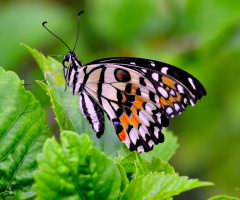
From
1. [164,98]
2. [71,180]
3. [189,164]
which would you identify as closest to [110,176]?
[71,180]

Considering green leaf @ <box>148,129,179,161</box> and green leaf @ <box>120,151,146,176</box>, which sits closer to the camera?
green leaf @ <box>120,151,146,176</box>

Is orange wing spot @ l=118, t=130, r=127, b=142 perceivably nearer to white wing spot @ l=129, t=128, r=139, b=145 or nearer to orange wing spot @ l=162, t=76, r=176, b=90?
white wing spot @ l=129, t=128, r=139, b=145

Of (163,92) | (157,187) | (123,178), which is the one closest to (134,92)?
(163,92)

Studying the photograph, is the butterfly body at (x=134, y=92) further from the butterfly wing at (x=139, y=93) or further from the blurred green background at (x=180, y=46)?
the blurred green background at (x=180, y=46)

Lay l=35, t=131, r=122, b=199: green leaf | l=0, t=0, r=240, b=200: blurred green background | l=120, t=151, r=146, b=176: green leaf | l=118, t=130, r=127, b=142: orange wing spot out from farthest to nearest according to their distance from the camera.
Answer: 1. l=0, t=0, r=240, b=200: blurred green background
2. l=118, t=130, r=127, b=142: orange wing spot
3. l=120, t=151, r=146, b=176: green leaf
4. l=35, t=131, r=122, b=199: green leaf

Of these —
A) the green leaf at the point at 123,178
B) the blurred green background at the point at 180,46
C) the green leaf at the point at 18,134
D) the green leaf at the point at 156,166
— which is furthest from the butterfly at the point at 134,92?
the blurred green background at the point at 180,46

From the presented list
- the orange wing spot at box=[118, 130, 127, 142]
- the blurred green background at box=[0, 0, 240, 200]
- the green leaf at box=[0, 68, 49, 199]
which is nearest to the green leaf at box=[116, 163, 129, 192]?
the green leaf at box=[0, 68, 49, 199]

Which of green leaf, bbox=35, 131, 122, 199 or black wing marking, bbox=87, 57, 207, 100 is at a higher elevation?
black wing marking, bbox=87, 57, 207, 100

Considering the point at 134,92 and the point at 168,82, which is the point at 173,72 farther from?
the point at 134,92
